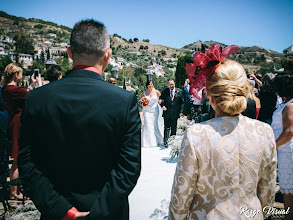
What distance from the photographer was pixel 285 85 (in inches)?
102

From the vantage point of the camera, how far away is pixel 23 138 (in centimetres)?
133

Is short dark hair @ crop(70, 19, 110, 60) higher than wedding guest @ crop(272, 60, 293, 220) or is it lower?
higher

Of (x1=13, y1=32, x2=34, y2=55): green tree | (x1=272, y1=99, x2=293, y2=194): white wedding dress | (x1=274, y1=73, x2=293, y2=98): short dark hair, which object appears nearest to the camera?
(x1=272, y1=99, x2=293, y2=194): white wedding dress

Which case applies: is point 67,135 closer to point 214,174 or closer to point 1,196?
point 214,174

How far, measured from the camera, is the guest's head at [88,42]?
132cm

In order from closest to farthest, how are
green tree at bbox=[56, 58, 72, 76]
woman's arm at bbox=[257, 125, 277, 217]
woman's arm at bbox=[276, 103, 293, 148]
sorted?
woman's arm at bbox=[257, 125, 277, 217] < woman's arm at bbox=[276, 103, 293, 148] < green tree at bbox=[56, 58, 72, 76]

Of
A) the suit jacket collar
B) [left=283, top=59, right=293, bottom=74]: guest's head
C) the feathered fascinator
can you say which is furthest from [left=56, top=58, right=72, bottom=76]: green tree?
the feathered fascinator

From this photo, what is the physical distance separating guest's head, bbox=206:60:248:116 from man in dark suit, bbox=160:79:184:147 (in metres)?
5.68

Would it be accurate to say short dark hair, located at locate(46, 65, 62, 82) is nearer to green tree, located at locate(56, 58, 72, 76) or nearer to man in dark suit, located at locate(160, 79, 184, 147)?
man in dark suit, located at locate(160, 79, 184, 147)

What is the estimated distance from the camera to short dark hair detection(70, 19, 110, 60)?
51.9 inches

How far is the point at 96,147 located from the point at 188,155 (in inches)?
22.5

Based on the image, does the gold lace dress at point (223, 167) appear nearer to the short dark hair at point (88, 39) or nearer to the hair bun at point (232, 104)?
the hair bun at point (232, 104)

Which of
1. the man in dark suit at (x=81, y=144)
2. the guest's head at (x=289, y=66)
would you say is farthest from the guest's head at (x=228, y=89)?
the guest's head at (x=289, y=66)

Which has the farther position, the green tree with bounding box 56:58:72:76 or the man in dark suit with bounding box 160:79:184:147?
the green tree with bounding box 56:58:72:76
